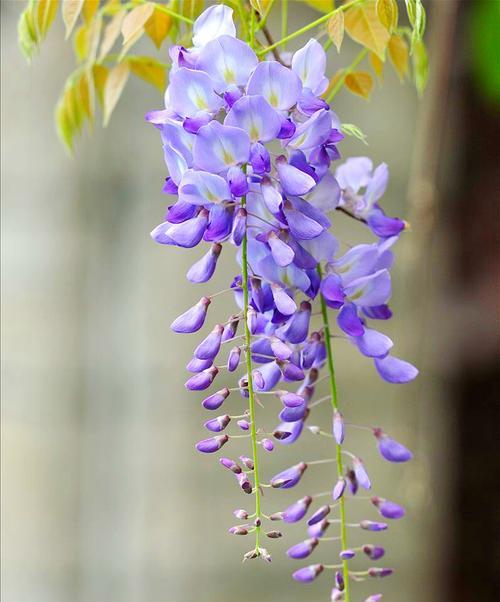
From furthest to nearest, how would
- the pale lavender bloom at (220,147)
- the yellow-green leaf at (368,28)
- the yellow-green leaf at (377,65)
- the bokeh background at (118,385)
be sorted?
the bokeh background at (118,385) < the yellow-green leaf at (377,65) < the yellow-green leaf at (368,28) < the pale lavender bloom at (220,147)

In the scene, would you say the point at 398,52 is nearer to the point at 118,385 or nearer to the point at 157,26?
the point at 157,26

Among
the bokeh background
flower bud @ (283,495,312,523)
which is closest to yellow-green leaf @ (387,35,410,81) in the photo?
flower bud @ (283,495,312,523)

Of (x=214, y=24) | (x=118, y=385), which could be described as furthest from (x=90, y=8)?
(x=118, y=385)

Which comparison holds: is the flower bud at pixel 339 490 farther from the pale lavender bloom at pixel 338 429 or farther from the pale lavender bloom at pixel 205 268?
the pale lavender bloom at pixel 205 268

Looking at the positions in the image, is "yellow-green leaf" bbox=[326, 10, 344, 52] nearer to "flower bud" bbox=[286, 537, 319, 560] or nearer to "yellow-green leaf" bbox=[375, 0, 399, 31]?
"yellow-green leaf" bbox=[375, 0, 399, 31]

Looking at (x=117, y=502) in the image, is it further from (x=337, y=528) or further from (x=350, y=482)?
(x=350, y=482)

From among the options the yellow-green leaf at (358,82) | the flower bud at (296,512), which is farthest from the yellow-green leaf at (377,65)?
the flower bud at (296,512)

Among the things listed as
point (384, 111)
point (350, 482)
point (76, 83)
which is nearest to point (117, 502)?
point (384, 111)
